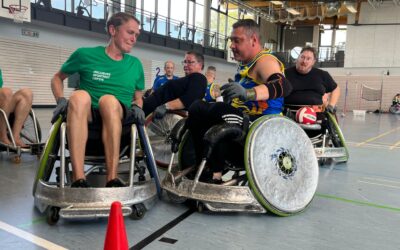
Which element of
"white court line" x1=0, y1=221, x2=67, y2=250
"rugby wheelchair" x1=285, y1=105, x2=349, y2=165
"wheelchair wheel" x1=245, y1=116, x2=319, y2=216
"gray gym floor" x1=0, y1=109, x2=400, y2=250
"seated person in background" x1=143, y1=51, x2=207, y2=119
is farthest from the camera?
"rugby wheelchair" x1=285, y1=105, x2=349, y2=165

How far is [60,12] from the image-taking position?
43.9ft

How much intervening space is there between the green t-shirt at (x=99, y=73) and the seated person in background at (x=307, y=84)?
8.45 feet

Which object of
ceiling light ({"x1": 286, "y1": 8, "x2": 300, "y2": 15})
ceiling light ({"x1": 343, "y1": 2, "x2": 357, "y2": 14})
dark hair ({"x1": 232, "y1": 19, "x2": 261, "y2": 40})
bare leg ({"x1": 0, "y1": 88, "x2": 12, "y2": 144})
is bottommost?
bare leg ({"x1": 0, "y1": 88, "x2": 12, "y2": 144})

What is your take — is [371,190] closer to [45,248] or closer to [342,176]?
[342,176]

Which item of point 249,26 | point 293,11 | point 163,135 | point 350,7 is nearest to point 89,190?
point 249,26

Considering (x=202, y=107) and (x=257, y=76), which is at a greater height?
(x=257, y=76)

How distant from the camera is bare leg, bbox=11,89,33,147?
4.11m

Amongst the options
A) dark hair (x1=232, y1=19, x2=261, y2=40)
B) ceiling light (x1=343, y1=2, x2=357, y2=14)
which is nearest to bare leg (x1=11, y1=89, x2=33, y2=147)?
dark hair (x1=232, y1=19, x2=261, y2=40)

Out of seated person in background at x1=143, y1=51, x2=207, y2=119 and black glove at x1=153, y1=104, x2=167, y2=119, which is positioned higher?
seated person in background at x1=143, y1=51, x2=207, y2=119

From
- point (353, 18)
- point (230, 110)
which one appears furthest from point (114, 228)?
point (353, 18)

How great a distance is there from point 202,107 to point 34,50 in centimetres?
1347

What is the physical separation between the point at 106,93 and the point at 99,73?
14 cm

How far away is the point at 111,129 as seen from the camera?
2.26 meters

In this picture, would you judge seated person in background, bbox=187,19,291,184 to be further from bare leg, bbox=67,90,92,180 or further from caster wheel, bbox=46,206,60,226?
caster wheel, bbox=46,206,60,226
